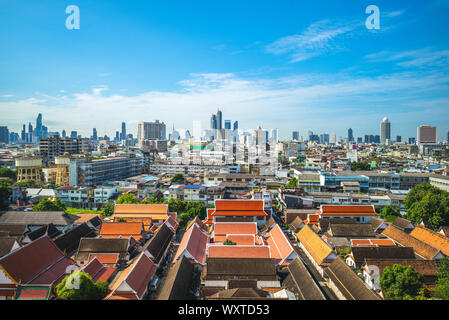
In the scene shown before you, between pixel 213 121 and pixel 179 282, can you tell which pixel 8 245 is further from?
pixel 213 121

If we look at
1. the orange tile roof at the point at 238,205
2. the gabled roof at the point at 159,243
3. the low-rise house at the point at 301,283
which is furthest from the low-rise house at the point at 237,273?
the orange tile roof at the point at 238,205

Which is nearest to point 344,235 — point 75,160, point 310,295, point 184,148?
point 310,295

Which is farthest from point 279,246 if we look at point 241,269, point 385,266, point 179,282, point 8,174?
point 8,174

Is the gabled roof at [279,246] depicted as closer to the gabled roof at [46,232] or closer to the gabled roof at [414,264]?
→ the gabled roof at [414,264]

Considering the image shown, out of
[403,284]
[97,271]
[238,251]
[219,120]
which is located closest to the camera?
[403,284]

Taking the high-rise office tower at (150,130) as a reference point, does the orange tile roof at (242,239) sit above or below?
below

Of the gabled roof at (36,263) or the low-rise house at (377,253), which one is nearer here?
the gabled roof at (36,263)
